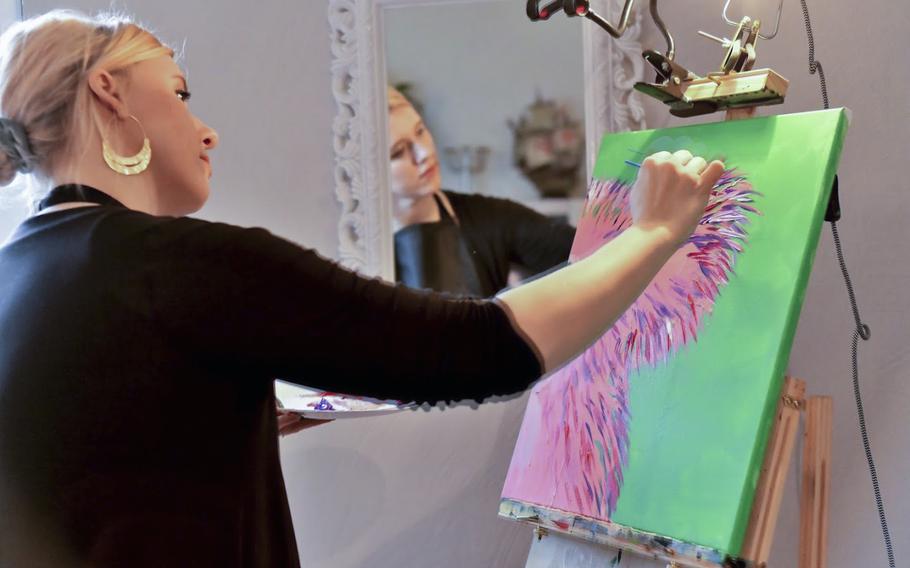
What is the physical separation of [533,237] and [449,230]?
0.61ft

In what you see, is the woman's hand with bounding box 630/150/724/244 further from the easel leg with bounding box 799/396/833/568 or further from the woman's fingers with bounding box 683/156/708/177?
the easel leg with bounding box 799/396/833/568

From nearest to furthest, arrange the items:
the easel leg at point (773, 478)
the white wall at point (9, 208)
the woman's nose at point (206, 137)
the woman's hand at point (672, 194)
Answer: the woman's hand at point (672, 194), the woman's nose at point (206, 137), the easel leg at point (773, 478), the white wall at point (9, 208)

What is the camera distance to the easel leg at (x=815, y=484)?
1.31 m

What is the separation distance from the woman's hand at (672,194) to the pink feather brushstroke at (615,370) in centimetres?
40

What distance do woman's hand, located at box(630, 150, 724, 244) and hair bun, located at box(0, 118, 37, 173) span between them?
0.60m

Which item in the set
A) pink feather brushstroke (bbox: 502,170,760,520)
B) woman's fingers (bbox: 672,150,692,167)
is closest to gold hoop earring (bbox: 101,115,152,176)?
woman's fingers (bbox: 672,150,692,167)

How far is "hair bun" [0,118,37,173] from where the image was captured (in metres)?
0.89

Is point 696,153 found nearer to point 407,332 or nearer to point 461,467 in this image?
point 407,332

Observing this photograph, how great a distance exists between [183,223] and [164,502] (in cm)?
25

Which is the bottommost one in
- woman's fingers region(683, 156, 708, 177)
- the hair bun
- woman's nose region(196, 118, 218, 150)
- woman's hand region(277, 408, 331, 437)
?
woman's hand region(277, 408, 331, 437)

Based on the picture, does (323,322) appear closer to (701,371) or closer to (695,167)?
(695,167)

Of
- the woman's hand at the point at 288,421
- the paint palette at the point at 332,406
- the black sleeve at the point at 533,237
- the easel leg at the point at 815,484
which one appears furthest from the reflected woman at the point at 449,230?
the easel leg at the point at 815,484

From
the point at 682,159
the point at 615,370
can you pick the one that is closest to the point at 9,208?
the point at 615,370

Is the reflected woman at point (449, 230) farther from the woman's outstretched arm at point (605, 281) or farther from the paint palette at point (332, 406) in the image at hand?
the woman's outstretched arm at point (605, 281)
